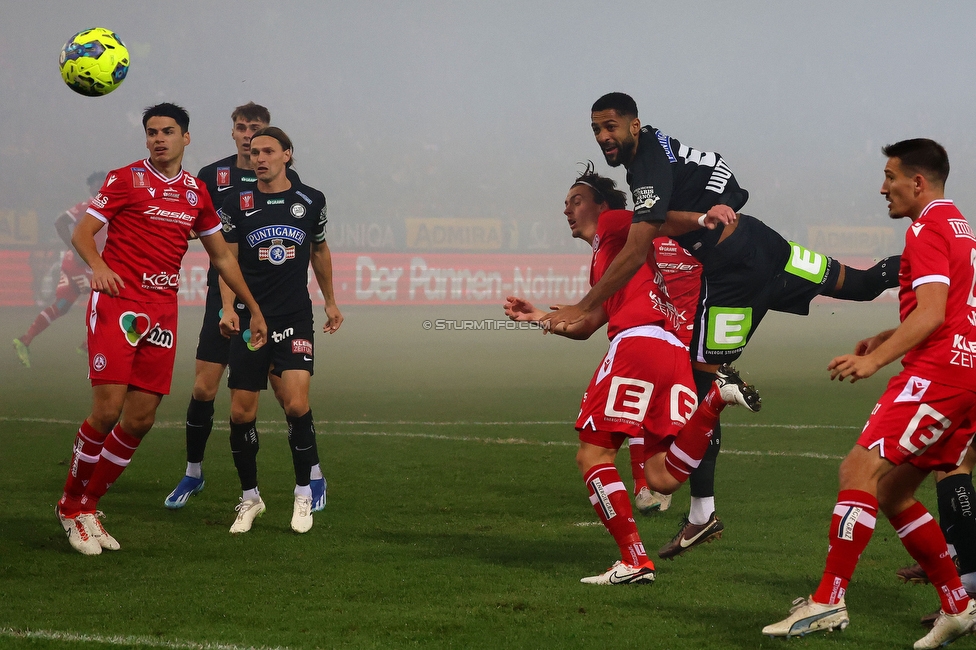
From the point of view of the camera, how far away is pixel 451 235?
3384cm

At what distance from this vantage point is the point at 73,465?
595 centimetres

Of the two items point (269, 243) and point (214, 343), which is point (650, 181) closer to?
point (269, 243)

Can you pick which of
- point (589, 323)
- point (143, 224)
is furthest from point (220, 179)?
point (589, 323)

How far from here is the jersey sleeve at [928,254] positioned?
3.86 m

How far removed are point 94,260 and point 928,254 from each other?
4129 mm

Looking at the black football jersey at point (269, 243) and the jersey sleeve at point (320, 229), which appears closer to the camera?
the black football jersey at point (269, 243)

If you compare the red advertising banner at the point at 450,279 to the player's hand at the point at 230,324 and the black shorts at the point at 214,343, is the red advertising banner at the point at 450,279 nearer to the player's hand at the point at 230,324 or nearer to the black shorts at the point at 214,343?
the black shorts at the point at 214,343

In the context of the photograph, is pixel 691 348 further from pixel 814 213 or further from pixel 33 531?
pixel 814 213

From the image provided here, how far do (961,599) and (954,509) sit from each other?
0.59m

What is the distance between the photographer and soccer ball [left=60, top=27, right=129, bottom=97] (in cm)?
653

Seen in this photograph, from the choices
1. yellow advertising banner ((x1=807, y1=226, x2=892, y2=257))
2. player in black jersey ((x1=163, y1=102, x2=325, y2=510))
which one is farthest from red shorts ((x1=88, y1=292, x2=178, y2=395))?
yellow advertising banner ((x1=807, y1=226, x2=892, y2=257))

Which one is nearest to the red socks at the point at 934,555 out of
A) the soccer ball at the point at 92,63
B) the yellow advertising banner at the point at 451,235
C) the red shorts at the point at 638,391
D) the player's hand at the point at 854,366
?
the player's hand at the point at 854,366

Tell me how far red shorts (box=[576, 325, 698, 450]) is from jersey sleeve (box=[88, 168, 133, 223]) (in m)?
2.80

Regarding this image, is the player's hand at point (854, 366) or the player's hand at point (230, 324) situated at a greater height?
the player's hand at point (854, 366)
